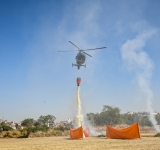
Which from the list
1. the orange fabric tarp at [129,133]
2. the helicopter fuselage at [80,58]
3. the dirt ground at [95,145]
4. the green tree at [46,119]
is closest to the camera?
the dirt ground at [95,145]

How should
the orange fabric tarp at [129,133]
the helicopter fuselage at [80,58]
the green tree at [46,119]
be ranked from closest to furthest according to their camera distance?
the orange fabric tarp at [129,133] < the helicopter fuselage at [80,58] < the green tree at [46,119]

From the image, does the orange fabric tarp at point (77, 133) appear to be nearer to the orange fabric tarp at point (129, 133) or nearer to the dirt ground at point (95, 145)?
the orange fabric tarp at point (129, 133)

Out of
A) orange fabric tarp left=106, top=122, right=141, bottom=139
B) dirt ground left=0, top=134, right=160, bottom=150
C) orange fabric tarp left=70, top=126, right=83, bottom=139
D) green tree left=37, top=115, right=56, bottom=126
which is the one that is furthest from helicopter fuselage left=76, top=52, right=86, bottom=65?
green tree left=37, top=115, right=56, bottom=126

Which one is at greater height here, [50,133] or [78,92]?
[78,92]

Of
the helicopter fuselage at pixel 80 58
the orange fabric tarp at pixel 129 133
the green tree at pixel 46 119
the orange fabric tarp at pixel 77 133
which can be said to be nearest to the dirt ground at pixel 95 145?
the orange fabric tarp at pixel 129 133

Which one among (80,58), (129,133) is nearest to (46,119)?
(80,58)

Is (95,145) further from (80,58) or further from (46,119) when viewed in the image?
(46,119)

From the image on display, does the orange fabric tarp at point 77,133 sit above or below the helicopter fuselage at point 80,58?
below

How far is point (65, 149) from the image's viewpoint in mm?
17906

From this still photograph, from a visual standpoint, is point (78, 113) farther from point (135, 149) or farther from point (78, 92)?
point (135, 149)

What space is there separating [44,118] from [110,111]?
4482cm

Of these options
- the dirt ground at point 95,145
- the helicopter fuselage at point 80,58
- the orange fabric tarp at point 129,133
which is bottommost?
the dirt ground at point 95,145

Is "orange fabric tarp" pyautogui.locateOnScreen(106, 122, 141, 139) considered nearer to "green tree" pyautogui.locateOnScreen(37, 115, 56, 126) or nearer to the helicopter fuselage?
the helicopter fuselage

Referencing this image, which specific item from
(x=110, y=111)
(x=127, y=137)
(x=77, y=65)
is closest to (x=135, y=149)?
(x=127, y=137)
